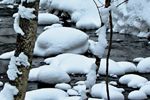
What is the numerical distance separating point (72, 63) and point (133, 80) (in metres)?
1.62

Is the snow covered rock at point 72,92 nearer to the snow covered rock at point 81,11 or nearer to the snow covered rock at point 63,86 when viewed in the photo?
the snow covered rock at point 63,86

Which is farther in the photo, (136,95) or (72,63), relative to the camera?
(72,63)

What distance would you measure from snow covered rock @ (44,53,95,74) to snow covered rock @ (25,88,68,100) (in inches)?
63.5

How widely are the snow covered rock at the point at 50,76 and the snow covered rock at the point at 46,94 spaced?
2.61 ft

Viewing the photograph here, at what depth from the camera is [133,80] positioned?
8.28 m

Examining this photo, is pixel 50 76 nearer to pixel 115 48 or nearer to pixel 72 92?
pixel 72 92

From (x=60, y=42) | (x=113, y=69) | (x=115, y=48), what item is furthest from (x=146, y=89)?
(x=115, y=48)

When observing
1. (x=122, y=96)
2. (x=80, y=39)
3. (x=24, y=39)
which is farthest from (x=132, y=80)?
(x=24, y=39)

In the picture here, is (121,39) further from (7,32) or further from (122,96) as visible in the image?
(122,96)

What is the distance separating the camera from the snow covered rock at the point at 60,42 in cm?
1062

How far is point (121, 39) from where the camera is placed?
41.9ft

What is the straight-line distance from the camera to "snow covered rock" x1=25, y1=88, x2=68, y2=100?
688 centimetres

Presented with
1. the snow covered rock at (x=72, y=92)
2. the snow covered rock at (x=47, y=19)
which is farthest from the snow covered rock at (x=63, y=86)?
the snow covered rock at (x=47, y=19)

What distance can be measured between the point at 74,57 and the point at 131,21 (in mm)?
5340
